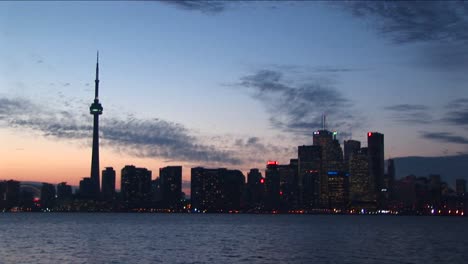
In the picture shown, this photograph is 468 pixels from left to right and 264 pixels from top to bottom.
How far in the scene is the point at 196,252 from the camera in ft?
355

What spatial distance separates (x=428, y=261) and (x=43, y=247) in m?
64.7

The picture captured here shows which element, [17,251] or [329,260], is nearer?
[329,260]

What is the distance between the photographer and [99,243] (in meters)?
128

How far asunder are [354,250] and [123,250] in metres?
39.8

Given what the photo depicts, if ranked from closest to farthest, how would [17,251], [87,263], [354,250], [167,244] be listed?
[87,263], [17,251], [354,250], [167,244]

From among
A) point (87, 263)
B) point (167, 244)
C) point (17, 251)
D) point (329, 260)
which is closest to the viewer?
point (87, 263)

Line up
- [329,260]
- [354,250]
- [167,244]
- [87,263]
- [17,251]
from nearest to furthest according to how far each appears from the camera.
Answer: [87,263], [329,260], [17,251], [354,250], [167,244]

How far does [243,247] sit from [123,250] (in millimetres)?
22353

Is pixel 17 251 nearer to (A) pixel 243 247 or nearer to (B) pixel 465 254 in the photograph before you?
(A) pixel 243 247

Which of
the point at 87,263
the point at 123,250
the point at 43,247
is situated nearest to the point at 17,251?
the point at 43,247

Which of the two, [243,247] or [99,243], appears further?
[99,243]

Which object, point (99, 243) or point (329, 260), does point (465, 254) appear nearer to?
point (329, 260)

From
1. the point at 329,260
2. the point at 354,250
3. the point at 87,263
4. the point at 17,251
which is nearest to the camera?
the point at 87,263

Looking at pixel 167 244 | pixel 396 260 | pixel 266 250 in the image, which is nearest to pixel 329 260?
pixel 396 260
